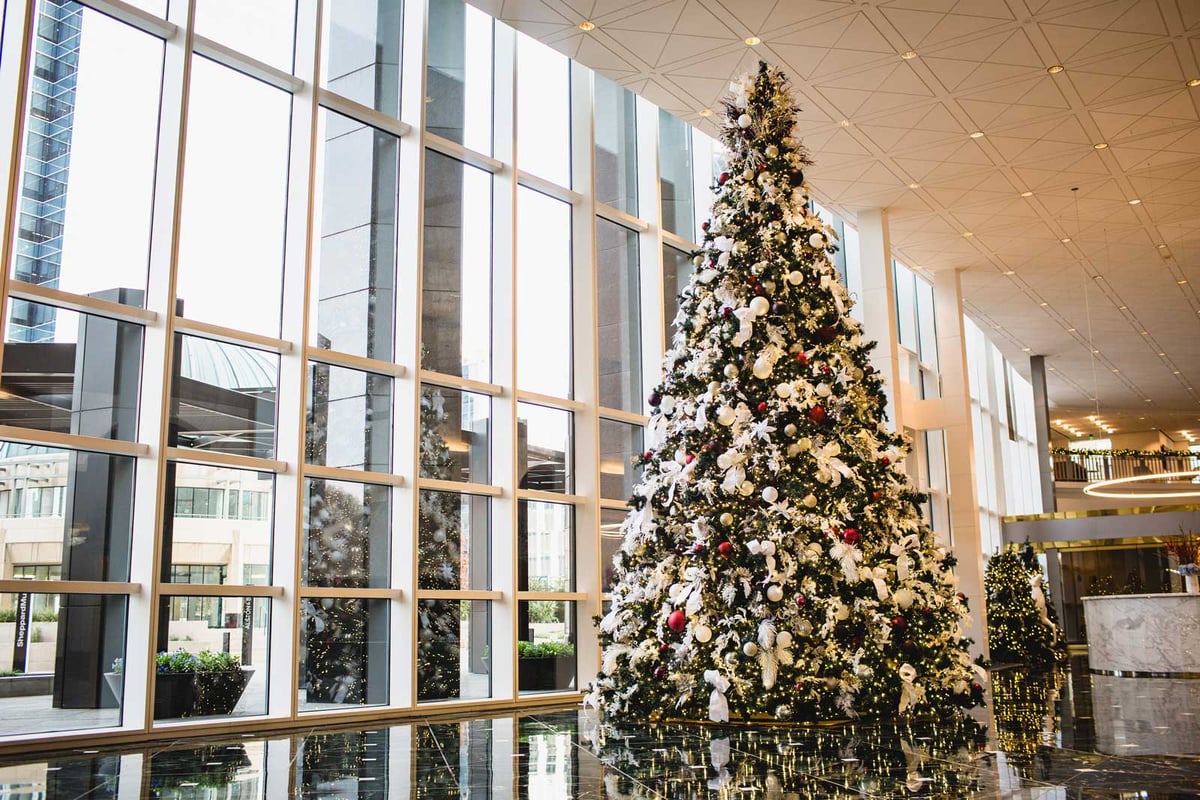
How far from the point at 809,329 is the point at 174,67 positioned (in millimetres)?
5621

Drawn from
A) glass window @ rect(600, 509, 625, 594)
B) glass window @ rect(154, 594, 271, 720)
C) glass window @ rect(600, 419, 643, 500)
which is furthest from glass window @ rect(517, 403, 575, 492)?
glass window @ rect(154, 594, 271, 720)

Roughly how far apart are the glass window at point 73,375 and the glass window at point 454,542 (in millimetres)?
3016

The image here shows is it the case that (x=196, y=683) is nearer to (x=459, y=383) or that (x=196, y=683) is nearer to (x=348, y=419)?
(x=348, y=419)

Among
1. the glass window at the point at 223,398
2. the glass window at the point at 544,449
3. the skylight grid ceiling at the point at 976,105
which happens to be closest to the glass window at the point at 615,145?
the skylight grid ceiling at the point at 976,105

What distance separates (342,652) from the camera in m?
8.71

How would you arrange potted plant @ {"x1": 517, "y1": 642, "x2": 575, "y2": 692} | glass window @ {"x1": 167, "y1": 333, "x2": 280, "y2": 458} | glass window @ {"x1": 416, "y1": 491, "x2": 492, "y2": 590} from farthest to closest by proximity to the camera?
potted plant @ {"x1": 517, "y1": 642, "x2": 575, "y2": 692}
glass window @ {"x1": 416, "y1": 491, "x2": 492, "y2": 590}
glass window @ {"x1": 167, "y1": 333, "x2": 280, "y2": 458}

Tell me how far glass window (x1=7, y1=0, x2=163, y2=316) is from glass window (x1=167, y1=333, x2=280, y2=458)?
0.70 m

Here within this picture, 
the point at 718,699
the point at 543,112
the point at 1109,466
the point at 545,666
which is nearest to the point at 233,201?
the point at 543,112

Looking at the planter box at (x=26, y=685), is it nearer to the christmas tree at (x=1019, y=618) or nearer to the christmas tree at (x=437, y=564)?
the christmas tree at (x=437, y=564)

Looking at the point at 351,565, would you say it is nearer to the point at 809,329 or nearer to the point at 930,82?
the point at 809,329

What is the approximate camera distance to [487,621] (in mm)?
10023

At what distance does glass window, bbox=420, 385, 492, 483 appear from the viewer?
9.80m

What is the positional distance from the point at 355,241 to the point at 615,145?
4.39 m

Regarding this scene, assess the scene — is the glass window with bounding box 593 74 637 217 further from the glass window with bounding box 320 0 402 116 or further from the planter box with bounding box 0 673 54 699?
the planter box with bounding box 0 673 54 699
